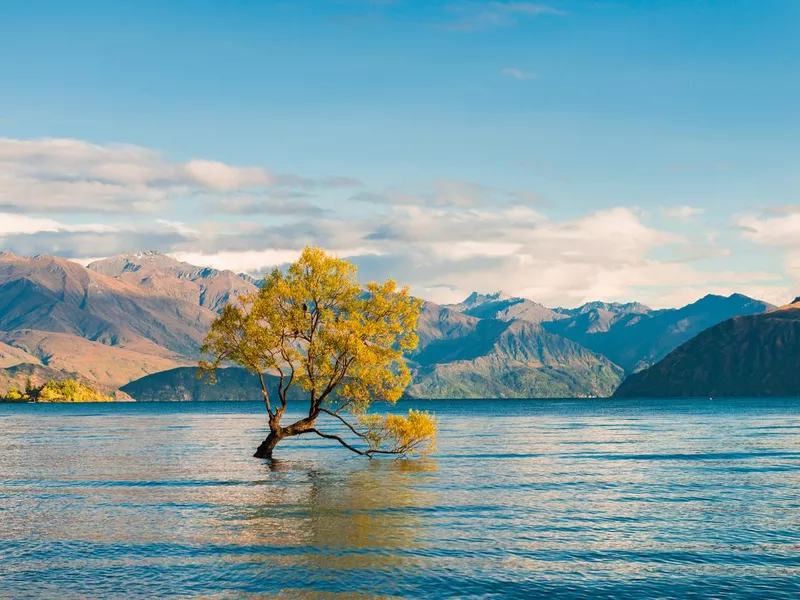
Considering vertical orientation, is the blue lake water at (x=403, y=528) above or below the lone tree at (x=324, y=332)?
below

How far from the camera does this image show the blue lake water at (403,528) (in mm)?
34531

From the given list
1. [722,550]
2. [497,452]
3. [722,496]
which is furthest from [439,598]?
[497,452]

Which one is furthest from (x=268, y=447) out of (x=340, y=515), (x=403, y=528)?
(x=403, y=528)

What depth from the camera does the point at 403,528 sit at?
4662 cm

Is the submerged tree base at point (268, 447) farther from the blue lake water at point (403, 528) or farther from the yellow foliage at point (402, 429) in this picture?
the yellow foliage at point (402, 429)

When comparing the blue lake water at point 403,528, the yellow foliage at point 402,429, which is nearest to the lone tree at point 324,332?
the yellow foliage at point 402,429

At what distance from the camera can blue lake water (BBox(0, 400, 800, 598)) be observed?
3453 cm

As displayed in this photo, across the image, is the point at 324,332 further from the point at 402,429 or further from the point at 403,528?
the point at 403,528

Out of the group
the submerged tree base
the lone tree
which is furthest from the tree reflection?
the submerged tree base

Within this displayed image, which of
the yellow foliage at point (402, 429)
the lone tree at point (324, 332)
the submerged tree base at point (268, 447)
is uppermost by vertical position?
the lone tree at point (324, 332)

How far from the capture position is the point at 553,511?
173ft

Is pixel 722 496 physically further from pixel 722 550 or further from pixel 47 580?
pixel 47 580

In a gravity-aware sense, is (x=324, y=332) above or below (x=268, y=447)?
above

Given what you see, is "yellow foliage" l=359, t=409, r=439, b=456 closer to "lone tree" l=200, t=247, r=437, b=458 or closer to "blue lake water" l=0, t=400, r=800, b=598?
"blue lake water" l=0, t=400, r=800, b=598
